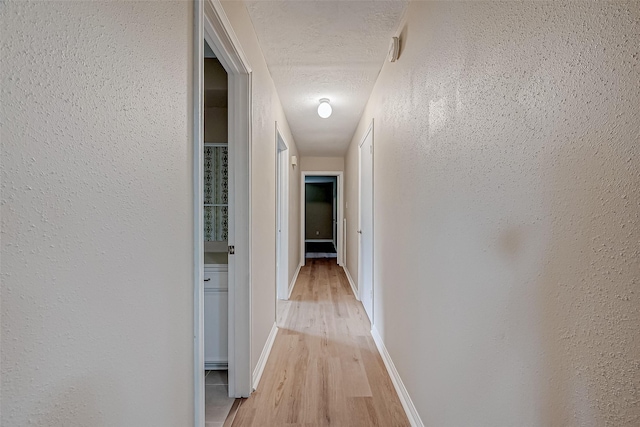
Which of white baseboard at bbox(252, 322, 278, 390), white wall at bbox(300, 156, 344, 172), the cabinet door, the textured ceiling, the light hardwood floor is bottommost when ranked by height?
the light hardwood floor

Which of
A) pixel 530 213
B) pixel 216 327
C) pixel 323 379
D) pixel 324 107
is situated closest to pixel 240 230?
pixel 216 327

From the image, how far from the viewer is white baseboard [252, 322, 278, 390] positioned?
2.03 metres

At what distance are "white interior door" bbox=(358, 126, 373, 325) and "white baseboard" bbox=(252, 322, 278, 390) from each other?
0.95 metres

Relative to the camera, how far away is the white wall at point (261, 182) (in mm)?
1844

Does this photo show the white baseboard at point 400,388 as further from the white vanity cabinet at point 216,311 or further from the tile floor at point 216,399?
the white vanity cabinet at point 216,311

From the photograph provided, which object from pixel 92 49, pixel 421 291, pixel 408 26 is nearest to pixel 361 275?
pixel 421 291

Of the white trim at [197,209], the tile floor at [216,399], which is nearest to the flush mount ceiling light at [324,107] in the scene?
the white trim at [197,209]

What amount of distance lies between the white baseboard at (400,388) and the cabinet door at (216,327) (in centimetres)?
114

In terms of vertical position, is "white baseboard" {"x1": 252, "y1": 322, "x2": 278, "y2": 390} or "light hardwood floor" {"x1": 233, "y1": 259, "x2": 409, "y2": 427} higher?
"white baseboard" {"x1": 252, "y1": 322, "x2": 278, "y2": 390}

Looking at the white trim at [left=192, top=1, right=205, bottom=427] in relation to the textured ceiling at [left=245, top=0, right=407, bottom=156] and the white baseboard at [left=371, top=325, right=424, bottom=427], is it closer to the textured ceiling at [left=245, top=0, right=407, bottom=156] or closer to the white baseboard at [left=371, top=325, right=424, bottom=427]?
the textured ceiling at [left=245, top=0, right=407, bottom=156]

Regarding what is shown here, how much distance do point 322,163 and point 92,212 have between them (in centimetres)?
558

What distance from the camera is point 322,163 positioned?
609 cm

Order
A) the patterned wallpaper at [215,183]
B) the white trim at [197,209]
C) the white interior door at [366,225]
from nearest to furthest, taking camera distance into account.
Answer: the white trim at [197,209]
the patterned wallpaper at [215,183]
the white interior door at [366,225]

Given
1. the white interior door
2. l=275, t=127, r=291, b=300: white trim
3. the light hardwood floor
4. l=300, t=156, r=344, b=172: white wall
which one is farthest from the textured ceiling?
l=300, t=156, r=344, b=172: white wall
